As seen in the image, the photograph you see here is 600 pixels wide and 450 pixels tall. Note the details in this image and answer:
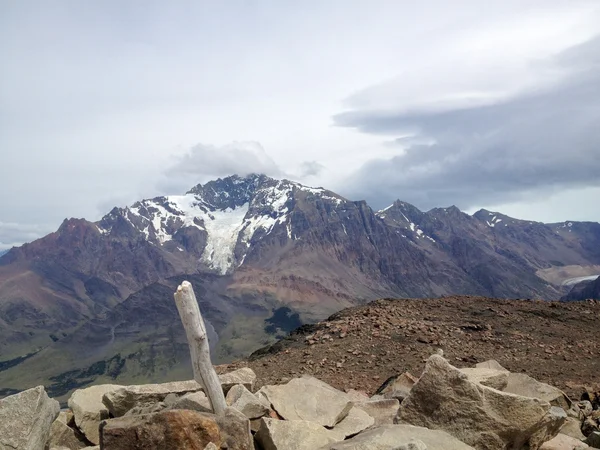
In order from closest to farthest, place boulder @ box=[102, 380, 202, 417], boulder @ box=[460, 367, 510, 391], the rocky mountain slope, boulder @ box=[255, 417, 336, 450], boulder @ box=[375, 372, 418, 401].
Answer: the rocky mountain slope
boulder @ box=[255, 417, 336, 450]
boulder @ box=[102, 380, 202, 417]
boulder @ box=[460, 367, 510, 391]
boulder @ box=[375, 372, 418, 401]

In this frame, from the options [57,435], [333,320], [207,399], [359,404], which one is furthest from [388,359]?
[57,435]

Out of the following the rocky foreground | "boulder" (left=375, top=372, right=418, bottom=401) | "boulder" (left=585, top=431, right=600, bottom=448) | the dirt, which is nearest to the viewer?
the rocky foreground

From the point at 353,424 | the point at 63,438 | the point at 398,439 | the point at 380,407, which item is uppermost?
the point at 398,439

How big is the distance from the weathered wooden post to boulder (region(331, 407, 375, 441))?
10.4 ft

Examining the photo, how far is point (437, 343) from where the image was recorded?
28.4m

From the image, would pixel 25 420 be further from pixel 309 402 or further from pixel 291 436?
pixel 309 402

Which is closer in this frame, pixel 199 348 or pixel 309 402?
pixel 199 348

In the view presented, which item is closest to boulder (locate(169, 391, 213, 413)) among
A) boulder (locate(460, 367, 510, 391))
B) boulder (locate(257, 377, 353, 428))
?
boulder (locate(257, 377, 353, 428))

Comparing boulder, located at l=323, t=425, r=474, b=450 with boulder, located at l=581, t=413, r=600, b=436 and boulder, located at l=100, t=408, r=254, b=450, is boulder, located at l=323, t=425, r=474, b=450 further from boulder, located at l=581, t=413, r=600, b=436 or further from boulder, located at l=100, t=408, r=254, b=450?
boulder, located at l=581, t=413, r=600, b=436

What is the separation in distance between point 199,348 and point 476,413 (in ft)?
23.2

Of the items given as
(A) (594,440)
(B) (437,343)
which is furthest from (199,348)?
(B) (437,343)

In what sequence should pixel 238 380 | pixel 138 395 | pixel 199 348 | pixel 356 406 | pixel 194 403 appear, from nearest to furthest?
pixel 199 348
pixel 194 403
pixel 138 395
pixel 356 406
pixel 238 380

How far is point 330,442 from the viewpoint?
41.7 ft

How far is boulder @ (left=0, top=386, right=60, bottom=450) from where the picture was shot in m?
13.0
